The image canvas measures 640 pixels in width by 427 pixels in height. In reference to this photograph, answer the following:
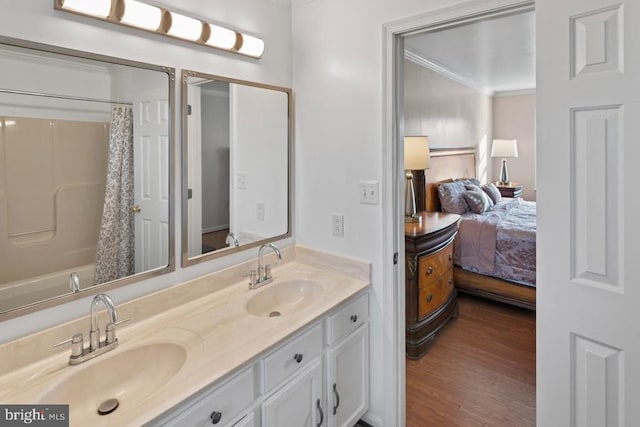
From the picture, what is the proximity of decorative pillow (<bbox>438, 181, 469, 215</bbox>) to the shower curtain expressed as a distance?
10.4ft

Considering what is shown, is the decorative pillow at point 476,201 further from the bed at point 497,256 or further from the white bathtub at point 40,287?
the white bathtub at point 40,287

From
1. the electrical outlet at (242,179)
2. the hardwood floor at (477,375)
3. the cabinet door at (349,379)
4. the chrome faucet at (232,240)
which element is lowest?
the hardwood floor at (477,375)

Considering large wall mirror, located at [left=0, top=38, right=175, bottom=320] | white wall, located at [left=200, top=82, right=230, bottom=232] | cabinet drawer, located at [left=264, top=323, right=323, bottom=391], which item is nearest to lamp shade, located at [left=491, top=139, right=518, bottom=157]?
white wall, located at [left=200, top=82, right=230, bottom=232]

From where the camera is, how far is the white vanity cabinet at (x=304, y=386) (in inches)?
43.3

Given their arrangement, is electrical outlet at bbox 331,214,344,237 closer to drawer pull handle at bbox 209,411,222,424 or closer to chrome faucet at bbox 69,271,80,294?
drawer pull handle at bbox 209,411,222,424

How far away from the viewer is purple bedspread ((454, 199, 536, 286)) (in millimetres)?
3156

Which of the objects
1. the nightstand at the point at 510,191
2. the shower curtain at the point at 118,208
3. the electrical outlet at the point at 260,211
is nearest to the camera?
the shower curtain at the point at 118,208

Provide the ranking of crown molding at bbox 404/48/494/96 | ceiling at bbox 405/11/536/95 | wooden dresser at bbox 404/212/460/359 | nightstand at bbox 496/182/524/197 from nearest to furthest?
wooden dresser at bbox 404/212/460/359
ceiling at bbox 405/11/536/95
crown molding at bbox 404/48/494/96
nightstand at bbox 496/182/524/197

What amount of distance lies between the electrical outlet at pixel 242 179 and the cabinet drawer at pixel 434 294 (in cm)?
143

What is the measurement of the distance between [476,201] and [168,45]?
10.9ft

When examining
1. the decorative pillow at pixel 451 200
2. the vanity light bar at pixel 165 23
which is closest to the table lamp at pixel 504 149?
the decorative pillow at pixel 451 200

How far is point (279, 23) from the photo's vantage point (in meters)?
1.96

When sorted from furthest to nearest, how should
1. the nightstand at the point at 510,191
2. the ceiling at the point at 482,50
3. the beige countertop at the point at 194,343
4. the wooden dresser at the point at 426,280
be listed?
the nightstand at the point at 510,191 → the ceiling at the point at 482,50 → the wooden dresser at the point at 426,280 → the beige countertop at the point at 194,343

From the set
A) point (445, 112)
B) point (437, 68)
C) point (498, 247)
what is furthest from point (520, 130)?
point (498, 247)
